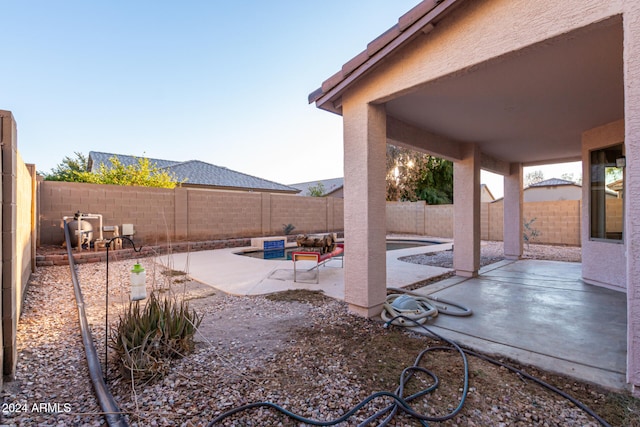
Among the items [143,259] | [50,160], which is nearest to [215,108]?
[143,259]

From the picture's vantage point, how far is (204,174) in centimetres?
2023

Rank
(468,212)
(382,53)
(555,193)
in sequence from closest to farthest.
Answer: (382,53) → (468,212) → (555,193)

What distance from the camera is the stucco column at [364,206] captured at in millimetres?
3615

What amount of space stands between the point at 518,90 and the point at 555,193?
21118mm

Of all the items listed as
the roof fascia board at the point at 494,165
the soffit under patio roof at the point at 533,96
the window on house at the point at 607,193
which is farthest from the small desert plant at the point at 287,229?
the window on house at the point at 607,193

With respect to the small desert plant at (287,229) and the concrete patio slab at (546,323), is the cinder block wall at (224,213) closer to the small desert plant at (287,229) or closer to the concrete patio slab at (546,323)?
the small desert plant at (287,229)

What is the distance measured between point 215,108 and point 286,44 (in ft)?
20.2

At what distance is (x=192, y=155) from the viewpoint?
2428 cm

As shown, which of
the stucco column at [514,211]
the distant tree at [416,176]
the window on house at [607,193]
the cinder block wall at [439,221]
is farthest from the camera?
the distant tree at [416,176]

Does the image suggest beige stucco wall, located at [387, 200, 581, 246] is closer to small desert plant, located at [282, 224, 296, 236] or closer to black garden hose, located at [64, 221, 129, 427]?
small desert plant, located at [282, 224, 296, 236]

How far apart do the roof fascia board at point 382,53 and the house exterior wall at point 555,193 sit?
1891cm

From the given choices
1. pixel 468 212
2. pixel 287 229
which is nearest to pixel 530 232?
pixel 468 212

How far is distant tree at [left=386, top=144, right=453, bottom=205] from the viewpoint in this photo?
20672 mm

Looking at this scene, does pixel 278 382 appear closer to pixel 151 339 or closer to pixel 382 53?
pixel 151 339
